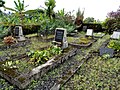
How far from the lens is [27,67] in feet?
16.8

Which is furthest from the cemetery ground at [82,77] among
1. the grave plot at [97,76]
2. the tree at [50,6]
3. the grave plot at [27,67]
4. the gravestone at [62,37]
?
the tree at [50,6]

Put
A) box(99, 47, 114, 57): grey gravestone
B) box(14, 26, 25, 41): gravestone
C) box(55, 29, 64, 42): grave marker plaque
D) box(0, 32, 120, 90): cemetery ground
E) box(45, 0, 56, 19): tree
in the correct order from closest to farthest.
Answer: box(0, 32, 120, 90): cemetery ground
box(99, 47, 114, 57): grey gravestone
box(55, 29, 64, 42): grave marker plaque
box(14, 26, 25, 41): gravestone
box(45, 0, 56, 19): tree

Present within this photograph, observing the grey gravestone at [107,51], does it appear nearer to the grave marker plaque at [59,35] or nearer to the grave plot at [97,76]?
→ the grave plot at [97,76]

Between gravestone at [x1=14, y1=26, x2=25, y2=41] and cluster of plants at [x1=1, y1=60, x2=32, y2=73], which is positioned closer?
cluster of plants at [x1=1, y1=60, x2=32, y2=73]

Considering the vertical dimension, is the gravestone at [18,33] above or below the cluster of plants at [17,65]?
above

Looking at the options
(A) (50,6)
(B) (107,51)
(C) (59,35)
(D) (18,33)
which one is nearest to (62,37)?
(C) (59,35)

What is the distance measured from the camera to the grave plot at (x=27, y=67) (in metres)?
4.14

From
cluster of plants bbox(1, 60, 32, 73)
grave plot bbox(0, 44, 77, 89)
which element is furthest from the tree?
cluster of plants bbox(1, 60, 32, 73)

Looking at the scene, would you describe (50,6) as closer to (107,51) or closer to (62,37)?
(62,37)

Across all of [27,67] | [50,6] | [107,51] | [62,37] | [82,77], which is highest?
[50,6]

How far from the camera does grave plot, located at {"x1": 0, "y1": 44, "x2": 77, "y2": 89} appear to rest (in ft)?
13.6

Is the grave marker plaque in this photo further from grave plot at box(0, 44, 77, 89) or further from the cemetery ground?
the cemetery ground

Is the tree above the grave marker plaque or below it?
above

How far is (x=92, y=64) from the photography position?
19.7 ft
